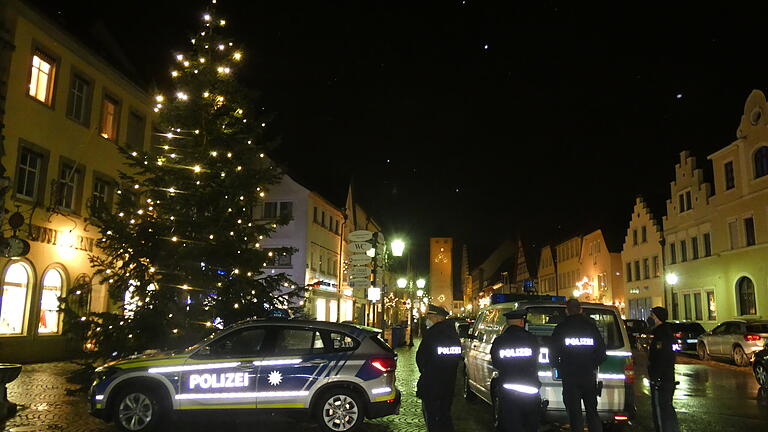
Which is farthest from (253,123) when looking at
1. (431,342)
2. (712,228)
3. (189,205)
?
(712,228)

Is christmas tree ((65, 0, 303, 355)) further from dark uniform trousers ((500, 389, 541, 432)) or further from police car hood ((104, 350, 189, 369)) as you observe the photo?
dark uniform trousers ((500, 389, 541, 432))

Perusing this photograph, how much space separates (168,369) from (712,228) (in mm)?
33588

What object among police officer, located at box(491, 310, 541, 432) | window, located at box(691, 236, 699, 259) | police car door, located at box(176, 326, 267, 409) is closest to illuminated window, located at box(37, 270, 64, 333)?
police car door, located at box(176, 326, 267, 409)

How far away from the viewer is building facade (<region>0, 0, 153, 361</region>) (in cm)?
1725

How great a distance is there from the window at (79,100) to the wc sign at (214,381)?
14563 millimetres

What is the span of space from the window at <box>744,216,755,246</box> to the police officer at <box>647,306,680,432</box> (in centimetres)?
2700

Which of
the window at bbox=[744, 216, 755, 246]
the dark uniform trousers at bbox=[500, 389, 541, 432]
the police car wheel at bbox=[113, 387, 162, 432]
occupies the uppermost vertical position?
the window at bbox=[744, 216, 755, 246]

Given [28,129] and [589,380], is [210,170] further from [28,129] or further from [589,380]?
[589,380]

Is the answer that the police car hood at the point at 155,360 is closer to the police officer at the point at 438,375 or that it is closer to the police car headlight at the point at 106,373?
the police car headlight at the point at 106,373

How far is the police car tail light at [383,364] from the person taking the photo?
9047mm

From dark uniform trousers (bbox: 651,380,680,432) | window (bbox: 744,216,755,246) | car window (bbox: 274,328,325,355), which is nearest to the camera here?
dark uniform trousers (bbox: 651,380,680,432)

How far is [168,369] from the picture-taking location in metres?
8.67

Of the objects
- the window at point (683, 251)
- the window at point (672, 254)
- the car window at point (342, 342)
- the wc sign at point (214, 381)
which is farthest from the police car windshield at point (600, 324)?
the window at point (672, 254)

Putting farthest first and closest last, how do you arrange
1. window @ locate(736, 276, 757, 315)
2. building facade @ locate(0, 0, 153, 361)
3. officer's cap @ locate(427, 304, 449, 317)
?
window @ locate(736, 276, 757, 315)
building facade @ locate(0, 0, 153, 361)
officer's cap @ locate(427, 304, 449, 317)
